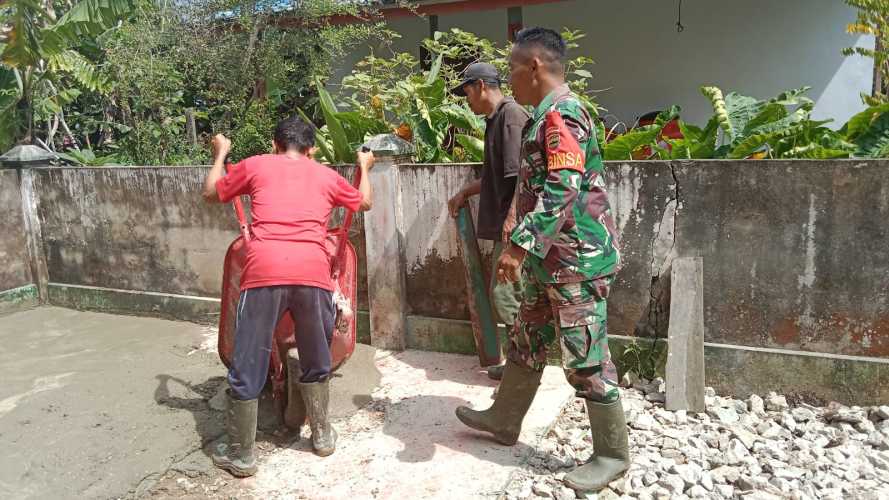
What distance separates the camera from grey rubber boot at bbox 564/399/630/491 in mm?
2930

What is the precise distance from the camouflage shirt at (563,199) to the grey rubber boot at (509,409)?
51cm

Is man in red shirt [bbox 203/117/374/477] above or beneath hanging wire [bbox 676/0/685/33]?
beneath

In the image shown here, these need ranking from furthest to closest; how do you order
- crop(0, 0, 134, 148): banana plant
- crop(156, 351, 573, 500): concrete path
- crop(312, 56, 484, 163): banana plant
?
crop(0, 0, 134, 148): banana plant → crop(312, 56, 484, 163): banana plant → crop(156, 351, 573, 500): concrete path

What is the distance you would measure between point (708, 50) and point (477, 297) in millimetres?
6172

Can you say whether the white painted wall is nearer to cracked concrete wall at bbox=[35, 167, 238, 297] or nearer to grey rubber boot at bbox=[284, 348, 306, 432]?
cracked concrete wall at bbox=[35, 167, 238, 297]

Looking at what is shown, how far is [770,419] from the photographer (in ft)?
12.2

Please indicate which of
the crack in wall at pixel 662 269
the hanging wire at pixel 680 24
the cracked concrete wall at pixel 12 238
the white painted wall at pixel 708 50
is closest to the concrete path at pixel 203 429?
the crack in wall at pixel 662 269

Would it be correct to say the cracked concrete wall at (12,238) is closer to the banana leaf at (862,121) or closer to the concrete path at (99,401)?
the concrete path at (99,401)

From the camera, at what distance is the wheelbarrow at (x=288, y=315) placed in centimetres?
360

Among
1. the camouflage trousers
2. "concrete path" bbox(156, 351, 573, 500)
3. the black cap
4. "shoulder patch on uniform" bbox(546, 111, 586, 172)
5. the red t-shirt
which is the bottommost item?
"concrete path" bbox(156, 351, 573, 500)

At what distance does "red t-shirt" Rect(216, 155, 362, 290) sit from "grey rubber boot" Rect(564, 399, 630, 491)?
4.51 feet

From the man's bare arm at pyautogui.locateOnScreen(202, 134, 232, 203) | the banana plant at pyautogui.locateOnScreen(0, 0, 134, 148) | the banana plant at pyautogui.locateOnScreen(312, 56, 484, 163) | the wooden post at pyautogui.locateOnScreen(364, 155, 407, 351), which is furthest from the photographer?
the banana plant at pyautogui.locateOnScreen(0, 0, 134, 148)

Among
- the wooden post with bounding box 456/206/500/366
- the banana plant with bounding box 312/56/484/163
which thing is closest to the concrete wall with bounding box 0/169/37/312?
the banana plant with bounding box 312/56/484/163

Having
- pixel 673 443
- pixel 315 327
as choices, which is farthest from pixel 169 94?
pixel 673 443
